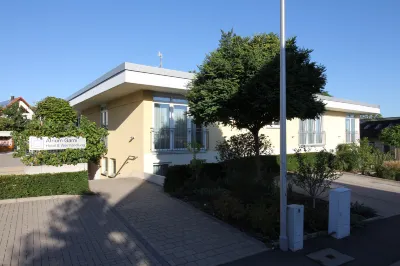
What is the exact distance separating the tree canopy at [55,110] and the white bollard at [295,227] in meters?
13.5

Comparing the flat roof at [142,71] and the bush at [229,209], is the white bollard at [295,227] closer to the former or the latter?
the bush at [229,209]

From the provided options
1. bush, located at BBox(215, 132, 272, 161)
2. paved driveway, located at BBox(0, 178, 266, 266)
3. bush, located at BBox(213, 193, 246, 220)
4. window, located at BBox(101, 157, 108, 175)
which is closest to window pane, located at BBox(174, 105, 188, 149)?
bush, located at BBox(215, 132, 272, 161)

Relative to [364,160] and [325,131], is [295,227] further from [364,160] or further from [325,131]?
[325,131]

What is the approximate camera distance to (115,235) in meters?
5.37

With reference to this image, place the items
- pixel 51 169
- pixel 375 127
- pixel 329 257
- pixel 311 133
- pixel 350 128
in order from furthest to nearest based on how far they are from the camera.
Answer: pixel 375 127
pixel 350 128
pixel 311 133
pixel 51 169
pixel 329 257

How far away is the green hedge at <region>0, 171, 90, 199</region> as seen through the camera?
25.9ft

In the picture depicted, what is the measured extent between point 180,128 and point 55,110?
7378 mm

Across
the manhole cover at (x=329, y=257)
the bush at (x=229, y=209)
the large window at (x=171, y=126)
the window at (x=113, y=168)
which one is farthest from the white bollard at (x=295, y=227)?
the window at (x=113, y=168)

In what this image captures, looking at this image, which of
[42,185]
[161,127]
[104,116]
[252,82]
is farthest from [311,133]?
[42,185]

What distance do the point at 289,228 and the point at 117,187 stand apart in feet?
22.0

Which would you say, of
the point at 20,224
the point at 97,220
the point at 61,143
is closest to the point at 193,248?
the point at 97,220

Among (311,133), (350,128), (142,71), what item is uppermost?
(142,71)

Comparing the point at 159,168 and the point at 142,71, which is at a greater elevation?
the point at 142,71

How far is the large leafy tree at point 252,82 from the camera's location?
22.2 feet
